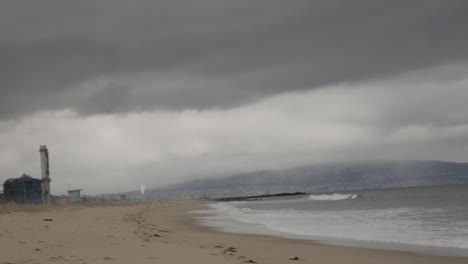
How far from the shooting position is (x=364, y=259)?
41.8ft

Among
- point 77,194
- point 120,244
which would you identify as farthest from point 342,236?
point 77,194

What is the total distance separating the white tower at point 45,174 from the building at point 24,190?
957 millimetres

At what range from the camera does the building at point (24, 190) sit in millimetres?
65500

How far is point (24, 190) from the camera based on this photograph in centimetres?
6619

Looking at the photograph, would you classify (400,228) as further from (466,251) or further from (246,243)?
(246,243)

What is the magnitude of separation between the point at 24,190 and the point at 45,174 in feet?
11.5

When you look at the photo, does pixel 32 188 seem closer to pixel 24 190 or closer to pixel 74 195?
pixel 24 190

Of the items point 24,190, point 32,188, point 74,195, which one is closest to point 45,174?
point 32,188

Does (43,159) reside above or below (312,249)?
above

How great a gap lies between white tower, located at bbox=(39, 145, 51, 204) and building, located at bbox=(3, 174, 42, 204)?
957mm

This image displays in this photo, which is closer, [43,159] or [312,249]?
[312,249]

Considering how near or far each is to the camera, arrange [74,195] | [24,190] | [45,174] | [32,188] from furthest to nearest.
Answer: [74,195]
[32,188]
[45,174]
[24,190]

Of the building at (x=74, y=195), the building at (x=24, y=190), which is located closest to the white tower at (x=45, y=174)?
the building at (x=24, y=190)

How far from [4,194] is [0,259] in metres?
64.6
